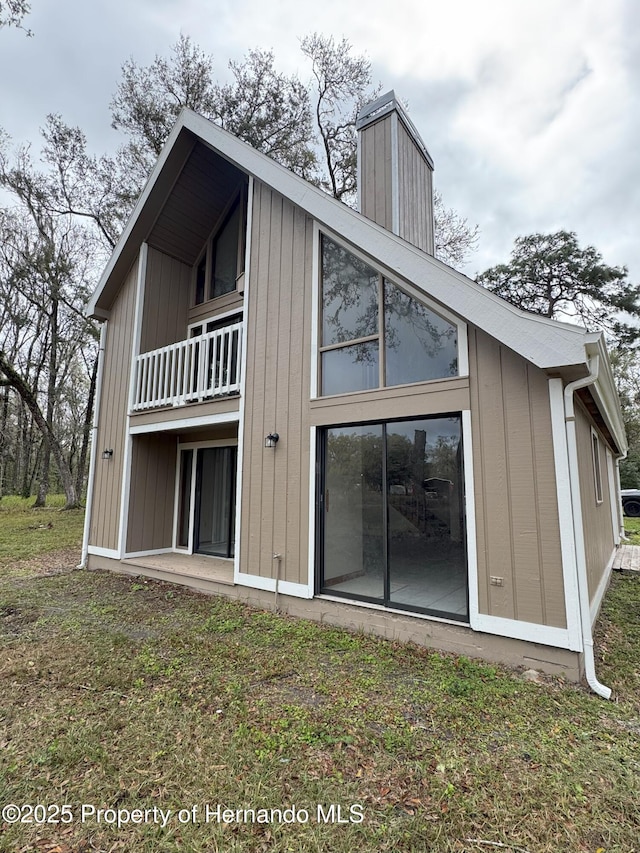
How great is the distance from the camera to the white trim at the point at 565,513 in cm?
337

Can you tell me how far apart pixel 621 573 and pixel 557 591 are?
561 cm

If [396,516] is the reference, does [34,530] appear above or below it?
below

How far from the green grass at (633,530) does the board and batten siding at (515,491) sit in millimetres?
9510

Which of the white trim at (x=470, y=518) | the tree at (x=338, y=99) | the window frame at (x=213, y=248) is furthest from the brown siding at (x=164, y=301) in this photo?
the tree at (x=338, y=99)

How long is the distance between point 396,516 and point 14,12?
8.16m

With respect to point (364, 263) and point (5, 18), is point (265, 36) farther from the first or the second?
point (364, 263)

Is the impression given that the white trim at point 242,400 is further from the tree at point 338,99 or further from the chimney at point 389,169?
the tree at point 338,99

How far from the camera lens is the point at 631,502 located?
1656cm

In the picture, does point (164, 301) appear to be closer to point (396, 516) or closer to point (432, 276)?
point (432, 276)

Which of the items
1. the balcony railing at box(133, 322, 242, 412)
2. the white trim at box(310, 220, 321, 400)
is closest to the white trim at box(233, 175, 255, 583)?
the balcony railing at box(133, 322, 242, 412)

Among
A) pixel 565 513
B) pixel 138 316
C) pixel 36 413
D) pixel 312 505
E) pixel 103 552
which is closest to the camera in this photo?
pixel 565 513

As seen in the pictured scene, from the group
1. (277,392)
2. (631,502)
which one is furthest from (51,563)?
(631,502)

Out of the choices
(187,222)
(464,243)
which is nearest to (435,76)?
(464,243)

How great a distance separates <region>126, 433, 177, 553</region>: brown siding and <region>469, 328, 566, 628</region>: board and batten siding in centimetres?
589
